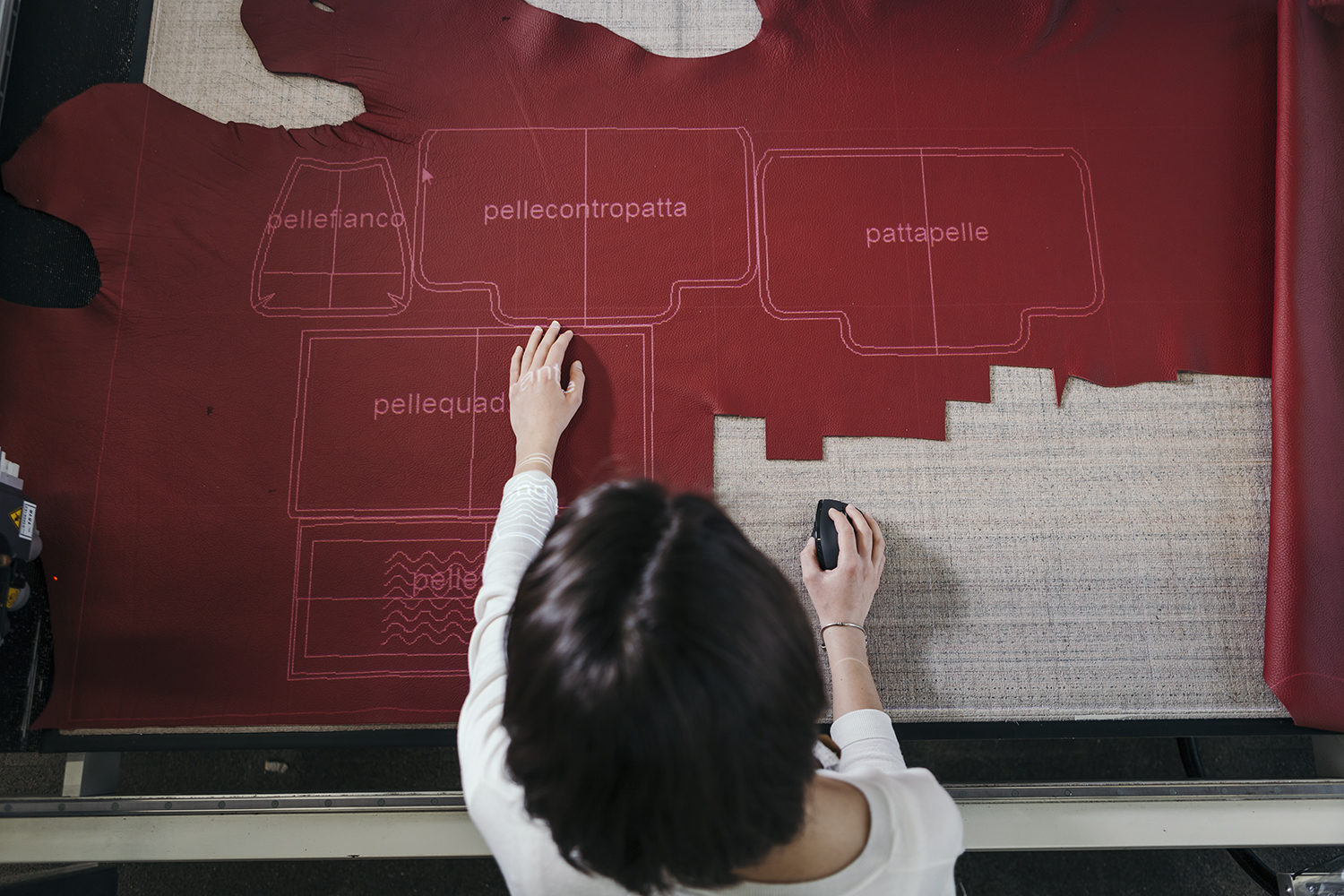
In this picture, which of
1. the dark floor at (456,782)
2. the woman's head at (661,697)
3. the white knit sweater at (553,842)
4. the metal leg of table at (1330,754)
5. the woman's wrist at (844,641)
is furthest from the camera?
the dark floor at (456,782)

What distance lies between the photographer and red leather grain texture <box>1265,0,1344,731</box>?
0.89 metres

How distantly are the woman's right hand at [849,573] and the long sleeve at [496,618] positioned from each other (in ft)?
1.07

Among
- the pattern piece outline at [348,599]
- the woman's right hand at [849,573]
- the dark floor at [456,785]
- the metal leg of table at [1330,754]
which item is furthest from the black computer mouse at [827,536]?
the metal leg of table at [1330,754]

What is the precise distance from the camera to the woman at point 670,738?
1.47 ft

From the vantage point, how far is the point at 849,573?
0.88 metres

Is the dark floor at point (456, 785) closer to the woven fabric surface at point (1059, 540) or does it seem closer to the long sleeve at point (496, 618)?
the woven fabric surface at point (1059, 540)

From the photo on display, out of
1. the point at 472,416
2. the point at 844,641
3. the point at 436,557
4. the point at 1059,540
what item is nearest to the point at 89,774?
the point at 436,557

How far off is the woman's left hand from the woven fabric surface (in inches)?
8.3

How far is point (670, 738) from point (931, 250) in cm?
80

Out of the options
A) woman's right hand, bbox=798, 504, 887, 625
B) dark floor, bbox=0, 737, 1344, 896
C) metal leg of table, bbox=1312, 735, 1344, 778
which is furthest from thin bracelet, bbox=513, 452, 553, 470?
metal leg of table, bbox=1312, 735, 1344, 778

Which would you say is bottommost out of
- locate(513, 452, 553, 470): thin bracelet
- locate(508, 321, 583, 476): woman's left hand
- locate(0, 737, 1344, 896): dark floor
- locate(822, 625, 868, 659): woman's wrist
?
locate(0, 737, 1344, 896): dark floor

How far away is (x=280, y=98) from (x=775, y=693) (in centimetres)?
106

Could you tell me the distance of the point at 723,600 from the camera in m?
0.46

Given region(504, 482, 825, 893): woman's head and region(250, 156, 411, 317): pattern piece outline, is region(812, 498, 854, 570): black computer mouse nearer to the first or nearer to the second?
region(504, 482, 825, 893): woman's head
